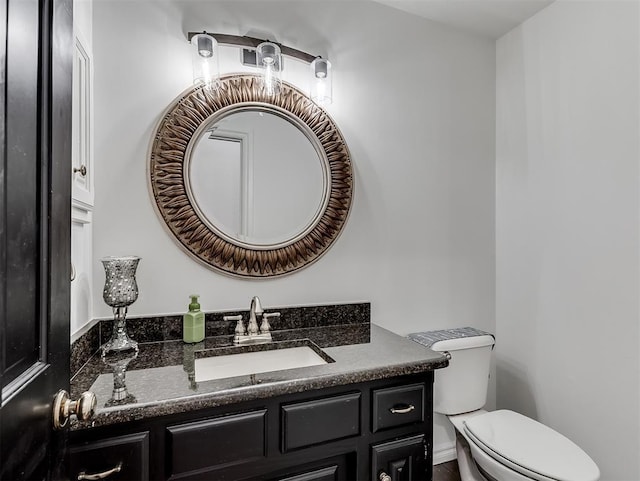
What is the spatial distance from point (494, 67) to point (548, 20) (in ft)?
1.16

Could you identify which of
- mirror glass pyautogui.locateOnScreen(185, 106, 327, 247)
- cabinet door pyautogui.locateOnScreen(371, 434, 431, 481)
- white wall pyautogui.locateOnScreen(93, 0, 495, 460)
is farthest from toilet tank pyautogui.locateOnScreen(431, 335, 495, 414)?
mirror glass pyautogui.locateOnScreen(185, 106, 327, 247)

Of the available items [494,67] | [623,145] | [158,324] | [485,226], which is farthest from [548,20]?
[158,324]

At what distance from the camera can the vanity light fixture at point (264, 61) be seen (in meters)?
1.56

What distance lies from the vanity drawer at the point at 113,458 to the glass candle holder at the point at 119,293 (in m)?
0.46

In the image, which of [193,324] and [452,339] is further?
[452,339]

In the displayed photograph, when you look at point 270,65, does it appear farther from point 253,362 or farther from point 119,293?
point 253,362

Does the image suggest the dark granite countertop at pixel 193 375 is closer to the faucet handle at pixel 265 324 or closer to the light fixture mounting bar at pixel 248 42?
the faucet handle at pixel 265 324

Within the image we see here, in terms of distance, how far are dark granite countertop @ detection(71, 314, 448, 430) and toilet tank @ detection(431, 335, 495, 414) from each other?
19.0 inches

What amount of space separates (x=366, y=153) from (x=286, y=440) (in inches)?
53.1

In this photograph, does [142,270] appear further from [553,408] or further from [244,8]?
[553,408]

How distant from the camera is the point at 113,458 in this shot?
93 centimetres

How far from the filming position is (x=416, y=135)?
2043 mm

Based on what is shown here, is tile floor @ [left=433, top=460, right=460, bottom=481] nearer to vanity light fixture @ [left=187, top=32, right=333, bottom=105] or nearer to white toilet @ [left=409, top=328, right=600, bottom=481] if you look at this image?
white toilet @ [left=409, top=328, right=600, bottom=481]

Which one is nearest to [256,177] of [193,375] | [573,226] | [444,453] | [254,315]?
[254,315]
